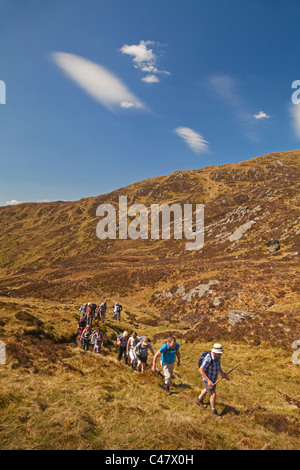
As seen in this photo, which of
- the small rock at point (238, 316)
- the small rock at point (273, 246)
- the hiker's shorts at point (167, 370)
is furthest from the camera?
the small rock at point (273, 246)

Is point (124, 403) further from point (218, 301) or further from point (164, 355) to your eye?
point (218, 301)

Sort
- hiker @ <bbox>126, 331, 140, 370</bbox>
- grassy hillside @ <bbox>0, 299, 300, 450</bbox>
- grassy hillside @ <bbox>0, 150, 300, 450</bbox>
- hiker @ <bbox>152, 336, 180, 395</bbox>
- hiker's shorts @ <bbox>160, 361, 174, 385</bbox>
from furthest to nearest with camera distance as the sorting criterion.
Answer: hiker @ <bbox>126, 331, 140, 370</bbox>, hiker's shorts @ <bbox>160, 361, 174, 385</bbox>, hiker @ <bbox>152, 336, 180, 395</bbox>, grassy hillside @ <bbox>0, 150, 300, 450</bbox>, grassy hillside @ <bbox>0, 299, 300, 450</bbox>

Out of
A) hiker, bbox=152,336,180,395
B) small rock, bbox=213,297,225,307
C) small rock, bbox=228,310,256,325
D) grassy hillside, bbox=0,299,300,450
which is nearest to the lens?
grassy hillside, bbox=0,299,300,450

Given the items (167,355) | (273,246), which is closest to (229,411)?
(167,355)

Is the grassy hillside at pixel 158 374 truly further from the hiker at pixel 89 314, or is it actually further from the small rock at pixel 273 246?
the hiker at pixel 89 314

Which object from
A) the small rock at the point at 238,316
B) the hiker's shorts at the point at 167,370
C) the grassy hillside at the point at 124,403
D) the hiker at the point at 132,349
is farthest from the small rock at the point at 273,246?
the hiker's shorts at the point at 167,370

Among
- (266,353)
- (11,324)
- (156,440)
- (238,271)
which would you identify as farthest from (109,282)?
(156,440)

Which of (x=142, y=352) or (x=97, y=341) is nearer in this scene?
(x=142, y=352)

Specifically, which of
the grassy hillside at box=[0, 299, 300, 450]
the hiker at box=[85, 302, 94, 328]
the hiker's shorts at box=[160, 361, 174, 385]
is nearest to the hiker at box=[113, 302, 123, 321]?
the hiker at box=[85, 302, 94, 328]

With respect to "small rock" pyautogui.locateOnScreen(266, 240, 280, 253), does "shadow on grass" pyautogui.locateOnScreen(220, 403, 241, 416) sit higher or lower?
lower

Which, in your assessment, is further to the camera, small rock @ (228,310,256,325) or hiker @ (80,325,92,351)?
small rock @ (228,310,256,325)

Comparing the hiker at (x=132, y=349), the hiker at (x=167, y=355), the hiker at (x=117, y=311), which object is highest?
the hiker at (x=167, y=355)

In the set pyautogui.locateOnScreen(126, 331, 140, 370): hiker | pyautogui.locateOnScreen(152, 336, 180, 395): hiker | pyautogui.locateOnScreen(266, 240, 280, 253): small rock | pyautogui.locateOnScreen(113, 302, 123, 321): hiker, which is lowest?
pyautogui.locateOnScreen(113, 302, 123, 321): hiker

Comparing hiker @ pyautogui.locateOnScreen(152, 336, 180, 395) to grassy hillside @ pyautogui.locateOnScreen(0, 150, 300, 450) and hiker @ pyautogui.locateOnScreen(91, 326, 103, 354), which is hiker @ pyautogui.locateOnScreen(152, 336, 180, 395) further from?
hiker @ pyautogui.locateOnScreen(91, 326, 103, 354)
